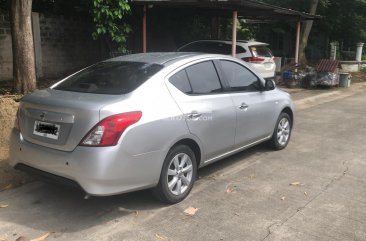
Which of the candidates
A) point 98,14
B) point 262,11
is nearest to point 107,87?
point 98,14

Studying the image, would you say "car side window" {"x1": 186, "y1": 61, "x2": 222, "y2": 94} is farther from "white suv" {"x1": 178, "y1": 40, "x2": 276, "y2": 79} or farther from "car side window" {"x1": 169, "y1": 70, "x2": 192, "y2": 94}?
"white suv" {"x1": 178, "y1": 40, "x2": 276, "y2": 79}

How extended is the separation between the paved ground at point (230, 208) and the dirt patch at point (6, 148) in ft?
0.78

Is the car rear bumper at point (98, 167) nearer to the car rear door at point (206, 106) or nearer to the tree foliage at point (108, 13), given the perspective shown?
the car rear door at point (206, 106)

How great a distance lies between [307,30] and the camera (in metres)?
19.4

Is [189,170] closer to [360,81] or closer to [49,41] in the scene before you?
[49,41]

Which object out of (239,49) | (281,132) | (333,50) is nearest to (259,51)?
(239,49)

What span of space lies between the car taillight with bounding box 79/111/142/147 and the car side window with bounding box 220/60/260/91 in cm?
199

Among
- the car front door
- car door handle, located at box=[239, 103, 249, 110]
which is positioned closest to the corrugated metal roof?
the car front door

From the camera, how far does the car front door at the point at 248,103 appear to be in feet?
17.5

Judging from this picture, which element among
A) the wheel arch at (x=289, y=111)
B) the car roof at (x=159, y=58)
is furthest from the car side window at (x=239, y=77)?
the wheel arch at (x=289, y=111)

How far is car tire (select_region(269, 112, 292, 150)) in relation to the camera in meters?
6.41

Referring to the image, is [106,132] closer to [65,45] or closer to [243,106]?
[243,106]

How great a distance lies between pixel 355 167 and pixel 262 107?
5.04 feet

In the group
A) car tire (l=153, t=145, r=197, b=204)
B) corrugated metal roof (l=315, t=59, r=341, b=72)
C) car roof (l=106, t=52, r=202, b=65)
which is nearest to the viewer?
car tire (l=153, t=145, r=197, b=204)
